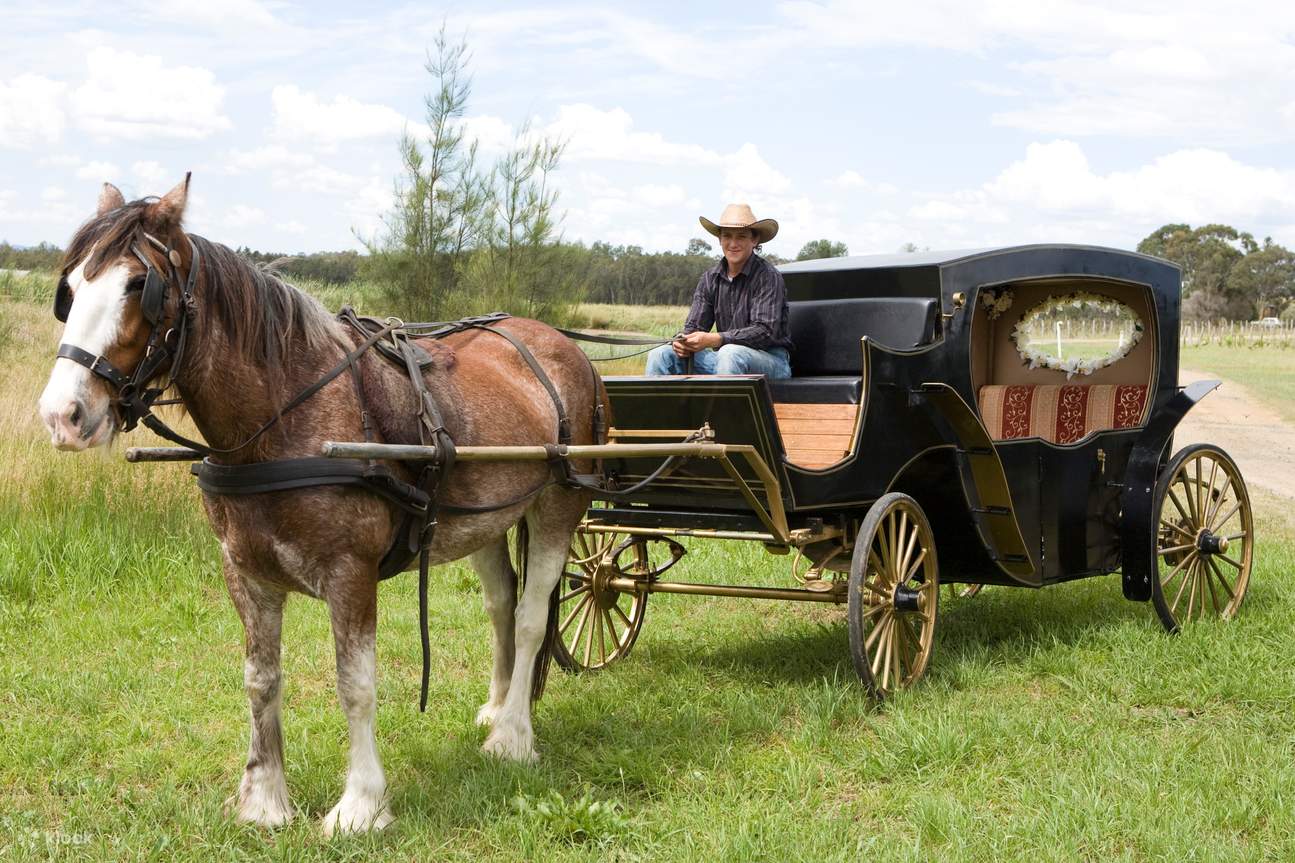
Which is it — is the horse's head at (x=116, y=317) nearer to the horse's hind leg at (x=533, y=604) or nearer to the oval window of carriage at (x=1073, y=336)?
the horse's hind leg at (x=533, y=604)

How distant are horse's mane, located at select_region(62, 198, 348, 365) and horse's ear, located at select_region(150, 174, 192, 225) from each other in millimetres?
36

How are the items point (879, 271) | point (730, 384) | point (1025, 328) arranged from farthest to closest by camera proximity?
point (1025, 328)
point (879, 271)
point (730, 384)

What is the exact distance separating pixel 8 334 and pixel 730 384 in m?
15.2

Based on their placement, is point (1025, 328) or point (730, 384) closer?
point (730, 384)

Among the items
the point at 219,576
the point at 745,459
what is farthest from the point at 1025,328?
the point at 219,576

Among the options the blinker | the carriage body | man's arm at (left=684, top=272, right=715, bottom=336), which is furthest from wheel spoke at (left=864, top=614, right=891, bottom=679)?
the blinker

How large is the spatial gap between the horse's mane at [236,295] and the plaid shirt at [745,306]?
7.39 ft

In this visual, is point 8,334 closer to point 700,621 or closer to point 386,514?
point 700,621

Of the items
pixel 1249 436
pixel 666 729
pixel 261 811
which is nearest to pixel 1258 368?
pixel 1249 436

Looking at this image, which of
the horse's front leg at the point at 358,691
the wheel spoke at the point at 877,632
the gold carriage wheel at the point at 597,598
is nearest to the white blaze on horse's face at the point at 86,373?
the horse's front leg at the point at 358,691

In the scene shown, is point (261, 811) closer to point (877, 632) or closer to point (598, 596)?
point (598, 596)

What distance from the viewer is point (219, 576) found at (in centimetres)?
758

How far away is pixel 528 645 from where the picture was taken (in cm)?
504

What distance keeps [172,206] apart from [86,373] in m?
0.59
